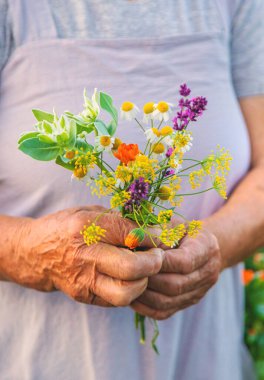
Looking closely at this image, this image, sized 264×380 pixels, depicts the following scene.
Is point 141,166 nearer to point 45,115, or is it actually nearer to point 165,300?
point 45,115

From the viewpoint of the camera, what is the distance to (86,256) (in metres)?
0.94

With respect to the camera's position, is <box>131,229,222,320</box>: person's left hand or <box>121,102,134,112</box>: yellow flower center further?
<box>131,229,222,320</box>: person's left hand

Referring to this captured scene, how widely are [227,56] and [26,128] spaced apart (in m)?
0.51

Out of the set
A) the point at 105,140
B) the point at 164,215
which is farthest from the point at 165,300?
the point at 105,140

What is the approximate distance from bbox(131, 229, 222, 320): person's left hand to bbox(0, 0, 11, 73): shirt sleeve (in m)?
0.50

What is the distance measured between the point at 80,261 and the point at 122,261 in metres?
0.09

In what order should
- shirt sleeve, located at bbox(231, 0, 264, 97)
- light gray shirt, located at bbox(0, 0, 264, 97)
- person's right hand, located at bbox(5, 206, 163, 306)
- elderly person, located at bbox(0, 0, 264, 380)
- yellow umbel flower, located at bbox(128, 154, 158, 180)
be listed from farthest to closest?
shirt sleeve, located at bbox(231, 0, 264, 97), light gray shirt, located at bbox(0, 0, 264, 97), elderly person, located at bbox(0, 0, 264, 380), person's right hand, located at bbox(5, 206, 163, 306), yellow umbel flower, located at bbox(128, 154, 158, 180)

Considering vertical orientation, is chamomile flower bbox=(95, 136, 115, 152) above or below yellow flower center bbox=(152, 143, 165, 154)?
above

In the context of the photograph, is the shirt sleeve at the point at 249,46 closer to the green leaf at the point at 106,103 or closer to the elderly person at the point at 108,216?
the elderly person at the point at 108,216

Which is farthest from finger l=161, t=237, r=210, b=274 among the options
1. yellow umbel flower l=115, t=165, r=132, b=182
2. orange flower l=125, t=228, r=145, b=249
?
yellow umbel flower l=115, t=165, r=132, b=182

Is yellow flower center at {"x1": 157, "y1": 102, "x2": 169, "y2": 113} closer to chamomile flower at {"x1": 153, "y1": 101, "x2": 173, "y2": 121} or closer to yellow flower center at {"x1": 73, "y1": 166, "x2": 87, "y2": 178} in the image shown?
chamomile flower at {"x1": 153, "y1": 101, "x2": 173, "y2": 121}

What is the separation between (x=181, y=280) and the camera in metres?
1.03

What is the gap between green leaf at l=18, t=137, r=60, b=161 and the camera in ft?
2.68

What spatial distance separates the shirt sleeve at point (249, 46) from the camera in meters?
1.30
